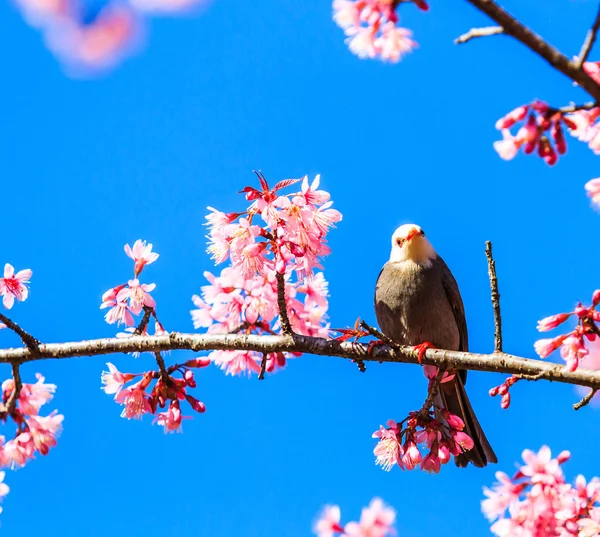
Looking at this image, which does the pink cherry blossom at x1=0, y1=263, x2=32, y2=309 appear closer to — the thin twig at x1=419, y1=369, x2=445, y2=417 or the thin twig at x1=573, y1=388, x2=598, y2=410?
the thin twig at x1=419, y1=369, x2=445, y2=417

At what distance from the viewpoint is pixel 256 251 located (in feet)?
12.4

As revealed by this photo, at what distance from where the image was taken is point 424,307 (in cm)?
509

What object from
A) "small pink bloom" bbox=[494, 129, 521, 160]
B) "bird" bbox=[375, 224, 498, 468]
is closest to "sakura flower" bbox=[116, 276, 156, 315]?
"bird" bbox=[375, 224, 498, 468]

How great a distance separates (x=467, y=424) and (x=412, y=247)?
1.29 metres

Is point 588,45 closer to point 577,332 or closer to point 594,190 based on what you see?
point 594,190

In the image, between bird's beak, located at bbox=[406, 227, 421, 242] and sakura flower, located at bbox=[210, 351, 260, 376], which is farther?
bird's beak, located at bbox=[406, 227, 421, 242]

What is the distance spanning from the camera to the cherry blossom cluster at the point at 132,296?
12.8 feet

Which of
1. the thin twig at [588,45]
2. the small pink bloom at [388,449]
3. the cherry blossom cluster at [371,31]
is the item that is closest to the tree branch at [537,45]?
the thin twig at [588,45]

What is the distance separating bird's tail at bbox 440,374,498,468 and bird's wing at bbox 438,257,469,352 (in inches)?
14.7

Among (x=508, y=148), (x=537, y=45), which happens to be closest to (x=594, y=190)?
(x=508, y=148)

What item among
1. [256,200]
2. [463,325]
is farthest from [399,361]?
[463,325]

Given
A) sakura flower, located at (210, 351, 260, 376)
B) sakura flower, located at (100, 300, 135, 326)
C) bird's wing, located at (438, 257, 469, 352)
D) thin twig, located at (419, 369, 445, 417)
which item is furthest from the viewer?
bird's wing, located at (438, 257, 469, 352)

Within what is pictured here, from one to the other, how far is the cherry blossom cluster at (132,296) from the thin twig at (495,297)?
5.51ft

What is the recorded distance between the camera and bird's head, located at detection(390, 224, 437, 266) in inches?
212
